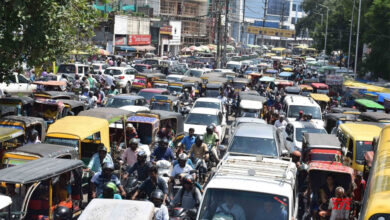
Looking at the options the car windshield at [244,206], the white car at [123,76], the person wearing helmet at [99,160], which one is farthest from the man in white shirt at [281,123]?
the white car at [123,76]

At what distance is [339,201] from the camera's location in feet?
34.0

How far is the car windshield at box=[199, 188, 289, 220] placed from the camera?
7.91 meters

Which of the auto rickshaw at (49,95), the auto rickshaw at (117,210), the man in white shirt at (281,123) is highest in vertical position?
the auto rickshaw at (49,95)

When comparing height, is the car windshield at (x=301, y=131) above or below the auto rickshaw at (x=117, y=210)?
below

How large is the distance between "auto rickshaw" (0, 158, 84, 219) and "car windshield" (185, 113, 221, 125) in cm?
1011

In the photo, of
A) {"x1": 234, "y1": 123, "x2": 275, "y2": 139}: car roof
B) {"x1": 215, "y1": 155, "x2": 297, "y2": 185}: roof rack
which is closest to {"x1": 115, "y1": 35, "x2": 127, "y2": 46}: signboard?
{"x1": 234, "y1": 123, "x2": 275, "y2": 139}: car roof

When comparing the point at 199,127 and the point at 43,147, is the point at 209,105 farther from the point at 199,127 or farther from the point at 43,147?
the point at 43,147

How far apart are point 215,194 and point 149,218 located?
957 millimetres

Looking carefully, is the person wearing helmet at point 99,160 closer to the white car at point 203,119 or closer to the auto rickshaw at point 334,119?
the white car at point 203,119

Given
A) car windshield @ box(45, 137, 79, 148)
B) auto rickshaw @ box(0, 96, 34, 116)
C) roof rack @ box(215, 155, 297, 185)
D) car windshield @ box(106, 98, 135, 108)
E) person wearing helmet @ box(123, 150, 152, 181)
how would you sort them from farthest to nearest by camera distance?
car windshield @ box(106, 98, 135, 108) < auto rickshaw @ box(0, 96, 34, 116) < car windshield @ box(45, 137, 79, 148) < person wearing helmet @ box(123, 150, 152, 181) < roof rack @ box(215, 155, 297, 185)

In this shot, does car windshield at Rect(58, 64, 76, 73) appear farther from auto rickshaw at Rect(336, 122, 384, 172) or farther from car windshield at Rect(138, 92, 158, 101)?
auto rickshaw at Rect(336, 122, 384, 172)

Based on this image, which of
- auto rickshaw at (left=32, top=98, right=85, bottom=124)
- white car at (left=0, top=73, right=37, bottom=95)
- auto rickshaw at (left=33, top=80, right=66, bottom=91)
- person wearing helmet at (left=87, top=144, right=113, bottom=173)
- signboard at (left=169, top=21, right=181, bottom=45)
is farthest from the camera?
signboard at (left=169, top=21, right=181, bottom=45)

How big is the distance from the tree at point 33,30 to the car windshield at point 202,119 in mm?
5036

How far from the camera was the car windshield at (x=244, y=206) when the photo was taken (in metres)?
7.91
